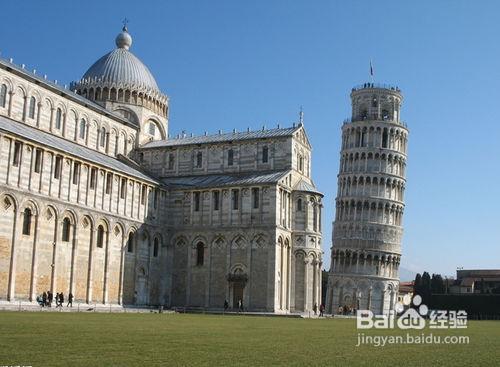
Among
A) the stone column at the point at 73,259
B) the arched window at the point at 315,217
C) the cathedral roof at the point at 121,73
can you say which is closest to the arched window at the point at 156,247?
the stone column at the point at 73,259

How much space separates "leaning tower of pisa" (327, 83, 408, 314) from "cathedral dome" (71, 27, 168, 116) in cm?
2826

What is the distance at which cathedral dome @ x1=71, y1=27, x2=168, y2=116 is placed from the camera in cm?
6400

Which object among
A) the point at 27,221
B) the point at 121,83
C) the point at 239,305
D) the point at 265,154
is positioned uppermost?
the point at 121,83

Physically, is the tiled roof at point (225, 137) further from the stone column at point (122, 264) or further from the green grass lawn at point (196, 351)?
the green grass lawn at point (196, 351)

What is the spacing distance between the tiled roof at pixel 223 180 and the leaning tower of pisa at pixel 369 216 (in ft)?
97.0

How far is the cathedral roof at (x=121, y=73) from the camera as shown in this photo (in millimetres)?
64500

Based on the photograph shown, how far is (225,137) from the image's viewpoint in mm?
62250

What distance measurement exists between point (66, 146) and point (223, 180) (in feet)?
45.4

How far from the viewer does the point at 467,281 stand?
120 meters

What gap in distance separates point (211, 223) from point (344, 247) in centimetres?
3185

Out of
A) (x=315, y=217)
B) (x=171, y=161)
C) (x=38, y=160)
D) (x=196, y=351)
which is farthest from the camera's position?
(x=171, y=161)

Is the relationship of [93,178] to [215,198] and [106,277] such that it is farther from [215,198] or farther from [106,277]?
[215,198]

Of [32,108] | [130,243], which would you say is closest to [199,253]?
[130,243]

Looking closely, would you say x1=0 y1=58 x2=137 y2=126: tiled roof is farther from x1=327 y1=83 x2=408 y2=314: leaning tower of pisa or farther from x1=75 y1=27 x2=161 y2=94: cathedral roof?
x1=327 y1=83 x2=408 y2=314: leaning tower of pisa
